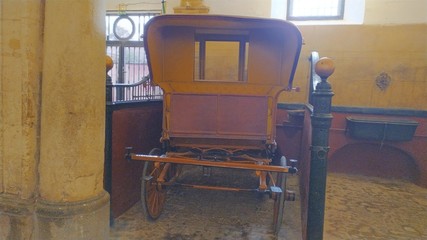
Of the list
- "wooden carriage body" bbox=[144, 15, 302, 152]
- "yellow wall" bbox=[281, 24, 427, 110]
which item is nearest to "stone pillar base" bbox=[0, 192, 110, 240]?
"wooden carriage body" bbox=[144, 15, 302, 152]

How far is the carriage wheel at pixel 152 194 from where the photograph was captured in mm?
3207

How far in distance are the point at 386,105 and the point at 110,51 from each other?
5.01 m

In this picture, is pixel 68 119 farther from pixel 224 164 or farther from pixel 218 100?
pixel 218 100

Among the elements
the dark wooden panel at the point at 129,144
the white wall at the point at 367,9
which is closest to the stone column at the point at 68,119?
the dark wooden panel at the point at 129,144

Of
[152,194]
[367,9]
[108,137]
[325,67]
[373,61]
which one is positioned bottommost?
[152,194]

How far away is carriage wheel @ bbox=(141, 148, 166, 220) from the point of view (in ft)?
10.5

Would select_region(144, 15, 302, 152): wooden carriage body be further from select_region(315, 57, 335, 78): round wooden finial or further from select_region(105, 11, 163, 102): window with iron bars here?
select_region(105, 11, 163, 102): window with iron bars

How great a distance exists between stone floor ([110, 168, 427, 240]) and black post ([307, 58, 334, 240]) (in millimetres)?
678

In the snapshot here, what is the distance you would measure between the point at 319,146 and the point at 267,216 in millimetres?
1560

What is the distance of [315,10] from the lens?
5.69 meters

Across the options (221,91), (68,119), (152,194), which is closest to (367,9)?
(221,91)

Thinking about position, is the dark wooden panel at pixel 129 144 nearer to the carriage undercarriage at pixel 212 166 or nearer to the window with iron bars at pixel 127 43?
the carriage undercarriage at pixel 212 166

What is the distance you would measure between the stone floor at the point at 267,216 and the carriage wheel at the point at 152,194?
0.11m

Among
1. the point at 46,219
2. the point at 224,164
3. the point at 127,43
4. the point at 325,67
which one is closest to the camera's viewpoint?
the point at 46,219
